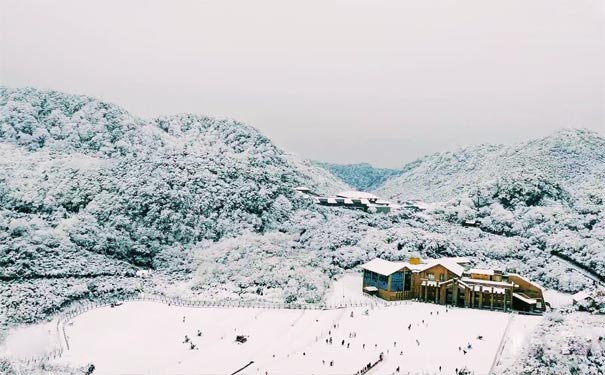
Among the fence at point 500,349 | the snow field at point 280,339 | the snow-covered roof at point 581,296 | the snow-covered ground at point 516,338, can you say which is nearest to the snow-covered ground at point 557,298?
the snow-covered roof at point 581,296

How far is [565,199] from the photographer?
8244 cm

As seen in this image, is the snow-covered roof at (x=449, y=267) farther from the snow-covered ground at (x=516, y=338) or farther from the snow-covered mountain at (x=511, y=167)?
the snow-covered mountain at (x=511, y=167)

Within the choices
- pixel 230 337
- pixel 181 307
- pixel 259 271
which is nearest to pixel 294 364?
pixel 230 337

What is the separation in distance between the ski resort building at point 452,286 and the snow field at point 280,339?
79.7 inches

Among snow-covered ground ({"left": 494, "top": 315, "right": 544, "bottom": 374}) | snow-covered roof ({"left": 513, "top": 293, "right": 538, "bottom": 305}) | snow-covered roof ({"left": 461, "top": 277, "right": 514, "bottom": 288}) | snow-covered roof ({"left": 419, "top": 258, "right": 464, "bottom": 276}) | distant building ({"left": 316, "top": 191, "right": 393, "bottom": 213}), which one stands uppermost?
distant building ({"left": 316, "top": 191, "right": 393, "bottom": 213})

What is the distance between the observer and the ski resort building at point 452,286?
1809 inches

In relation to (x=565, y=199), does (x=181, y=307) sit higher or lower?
lower

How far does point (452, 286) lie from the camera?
156ft

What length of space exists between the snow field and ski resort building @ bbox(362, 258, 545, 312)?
202cm

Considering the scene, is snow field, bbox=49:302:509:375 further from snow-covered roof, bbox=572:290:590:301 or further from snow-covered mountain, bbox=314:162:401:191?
snow-covered mountain, bbox=314:162:401:191

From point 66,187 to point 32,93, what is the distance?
40.6 metres

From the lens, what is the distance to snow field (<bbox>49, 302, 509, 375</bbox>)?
3331 centimetres

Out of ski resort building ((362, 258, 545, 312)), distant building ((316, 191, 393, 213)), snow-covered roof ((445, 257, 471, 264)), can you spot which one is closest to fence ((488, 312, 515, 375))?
ski resort building ((362, 258, 545, 312))

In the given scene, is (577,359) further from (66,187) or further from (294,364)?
(66,187)
